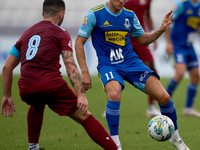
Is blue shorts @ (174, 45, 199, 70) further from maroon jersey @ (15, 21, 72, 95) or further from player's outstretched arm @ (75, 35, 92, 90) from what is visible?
maroon jersey @ (15, 21, 72, 95)

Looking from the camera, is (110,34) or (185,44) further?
(185,44)

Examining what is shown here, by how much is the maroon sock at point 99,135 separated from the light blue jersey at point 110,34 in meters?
0.98

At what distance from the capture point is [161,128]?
3604mm

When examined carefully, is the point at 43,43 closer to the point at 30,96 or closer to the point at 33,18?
the point at 30,96

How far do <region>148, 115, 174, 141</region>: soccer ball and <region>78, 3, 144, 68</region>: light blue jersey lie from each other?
853 mm

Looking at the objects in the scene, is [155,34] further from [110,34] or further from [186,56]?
[186,56]

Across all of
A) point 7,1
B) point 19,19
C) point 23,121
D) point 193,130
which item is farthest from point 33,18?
point 193,130

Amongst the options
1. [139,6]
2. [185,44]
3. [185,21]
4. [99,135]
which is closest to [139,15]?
[139,6]

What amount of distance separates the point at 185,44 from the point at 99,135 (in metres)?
4.23

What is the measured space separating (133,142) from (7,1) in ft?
65.9

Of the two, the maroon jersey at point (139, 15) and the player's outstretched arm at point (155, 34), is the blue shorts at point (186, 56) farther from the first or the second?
the player's outstretched arm at point (155, 34)


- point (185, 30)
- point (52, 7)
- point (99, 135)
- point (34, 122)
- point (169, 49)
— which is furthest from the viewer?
point (185, 30)

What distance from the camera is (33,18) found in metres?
21.1

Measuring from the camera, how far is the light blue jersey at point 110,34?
158 inches
